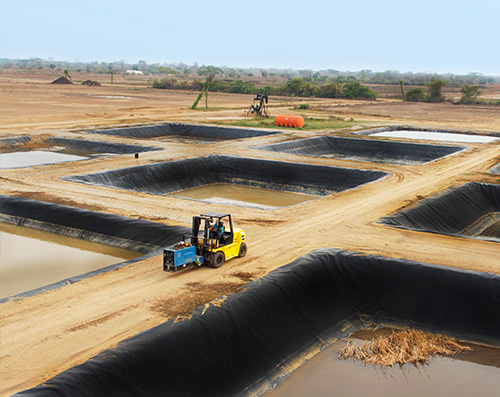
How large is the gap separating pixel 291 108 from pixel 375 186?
156ft

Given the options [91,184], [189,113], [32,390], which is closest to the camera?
[32,390]

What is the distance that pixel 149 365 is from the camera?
1005 cm

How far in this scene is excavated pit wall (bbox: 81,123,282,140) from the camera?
150 ft

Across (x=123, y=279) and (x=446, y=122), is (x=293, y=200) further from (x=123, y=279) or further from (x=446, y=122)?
(x=446, y=122)

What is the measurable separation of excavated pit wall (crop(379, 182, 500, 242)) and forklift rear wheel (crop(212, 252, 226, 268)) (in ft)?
23.0

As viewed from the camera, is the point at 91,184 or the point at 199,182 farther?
the point at 199,182

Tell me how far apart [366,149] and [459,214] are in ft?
60.6

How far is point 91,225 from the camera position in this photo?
62.5 feet

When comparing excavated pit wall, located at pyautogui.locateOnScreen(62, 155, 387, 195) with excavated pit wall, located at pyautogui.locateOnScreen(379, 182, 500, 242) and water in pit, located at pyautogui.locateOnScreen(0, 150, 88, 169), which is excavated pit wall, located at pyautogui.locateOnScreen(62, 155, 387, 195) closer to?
excavated pit wall, located at pyautogui.locateOnScreen(379, 182, 500, 242)

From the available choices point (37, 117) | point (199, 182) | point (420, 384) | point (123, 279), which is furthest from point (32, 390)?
point (37, 117)

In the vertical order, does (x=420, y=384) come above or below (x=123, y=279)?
below

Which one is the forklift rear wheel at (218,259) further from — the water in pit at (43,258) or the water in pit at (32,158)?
the water in pit at (32,158)

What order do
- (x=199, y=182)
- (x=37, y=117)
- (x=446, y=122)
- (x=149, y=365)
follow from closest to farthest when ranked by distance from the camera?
(x=149, y=365), (x=199, y=182), (x=37, y=117), (x=446, y=122)

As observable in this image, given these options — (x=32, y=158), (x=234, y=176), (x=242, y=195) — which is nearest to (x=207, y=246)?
(x=242, y=195)
